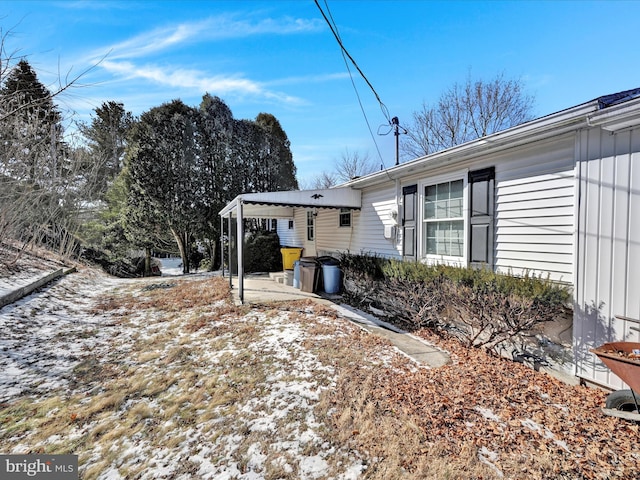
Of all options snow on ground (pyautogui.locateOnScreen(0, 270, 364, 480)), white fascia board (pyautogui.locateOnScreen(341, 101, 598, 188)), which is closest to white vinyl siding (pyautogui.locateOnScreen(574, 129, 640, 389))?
white fascia board (pyautogui.locateOnScreen(341, 101, 598, 188))

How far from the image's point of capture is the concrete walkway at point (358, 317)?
406cm

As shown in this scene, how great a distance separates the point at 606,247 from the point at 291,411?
3.73m

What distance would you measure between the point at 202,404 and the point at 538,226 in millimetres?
Result: 4560

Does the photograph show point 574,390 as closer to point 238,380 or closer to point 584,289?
point 584,289

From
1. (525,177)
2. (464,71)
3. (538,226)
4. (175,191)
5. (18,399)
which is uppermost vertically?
(464,71)

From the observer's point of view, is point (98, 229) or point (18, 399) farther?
point (98, 229)

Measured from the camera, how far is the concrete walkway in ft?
13.3

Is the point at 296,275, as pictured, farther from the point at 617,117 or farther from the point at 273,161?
the point at 273,161

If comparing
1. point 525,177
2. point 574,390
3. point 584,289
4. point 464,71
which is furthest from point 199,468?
point 464,71

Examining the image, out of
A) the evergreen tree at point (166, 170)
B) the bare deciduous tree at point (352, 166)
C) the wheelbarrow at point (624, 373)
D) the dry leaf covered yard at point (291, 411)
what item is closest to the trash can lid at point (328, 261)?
the dry leaf covered yard at point (291, 411)

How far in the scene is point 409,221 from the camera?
6109 millimetres

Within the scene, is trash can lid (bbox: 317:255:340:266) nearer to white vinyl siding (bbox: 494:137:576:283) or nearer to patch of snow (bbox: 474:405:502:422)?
white vinyl siding (bbox: 494:137:576:283)

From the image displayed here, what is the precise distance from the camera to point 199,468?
215cm

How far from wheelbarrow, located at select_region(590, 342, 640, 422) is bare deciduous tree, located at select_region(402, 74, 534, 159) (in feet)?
49.3
